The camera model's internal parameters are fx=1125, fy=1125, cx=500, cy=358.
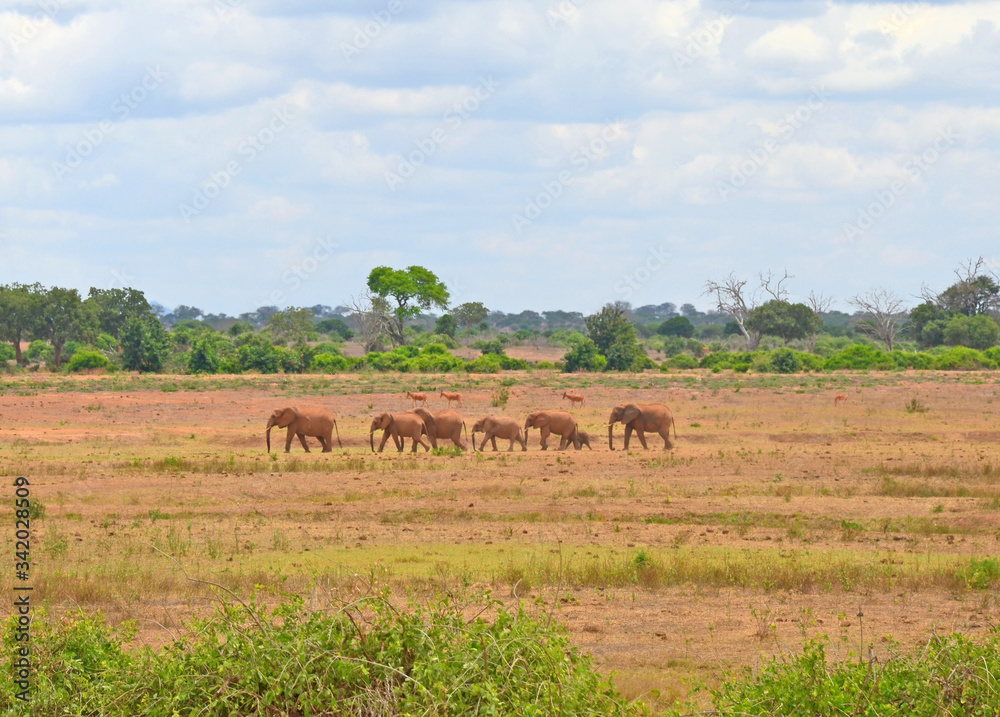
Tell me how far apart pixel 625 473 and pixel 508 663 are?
1450 cm

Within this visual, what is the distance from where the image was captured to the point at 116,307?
84.2 meters

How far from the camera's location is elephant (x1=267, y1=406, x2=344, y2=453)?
25.1m

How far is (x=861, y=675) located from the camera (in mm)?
6398

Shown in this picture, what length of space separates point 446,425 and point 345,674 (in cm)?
1968

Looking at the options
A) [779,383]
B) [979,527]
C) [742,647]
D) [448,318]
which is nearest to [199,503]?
[742,647]

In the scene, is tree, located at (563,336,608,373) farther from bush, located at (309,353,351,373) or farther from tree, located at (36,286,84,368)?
tree, located at (36,286,84,368)

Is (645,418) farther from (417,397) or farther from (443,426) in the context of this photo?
(417,397)

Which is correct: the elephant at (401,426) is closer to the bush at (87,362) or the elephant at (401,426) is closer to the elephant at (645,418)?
the elephant at (645,418)

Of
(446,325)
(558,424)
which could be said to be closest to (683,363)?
(446,325)

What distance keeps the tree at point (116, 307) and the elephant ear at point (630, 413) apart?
203 feet

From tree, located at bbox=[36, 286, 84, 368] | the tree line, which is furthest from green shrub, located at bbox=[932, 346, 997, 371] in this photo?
tree, located at bbox=[36, 286, 84, 368]

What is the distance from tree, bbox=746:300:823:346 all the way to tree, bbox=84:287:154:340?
44.3 meters

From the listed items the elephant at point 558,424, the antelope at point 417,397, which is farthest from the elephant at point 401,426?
the antelope at point 417,397

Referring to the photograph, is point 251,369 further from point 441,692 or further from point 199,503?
point 441,692
